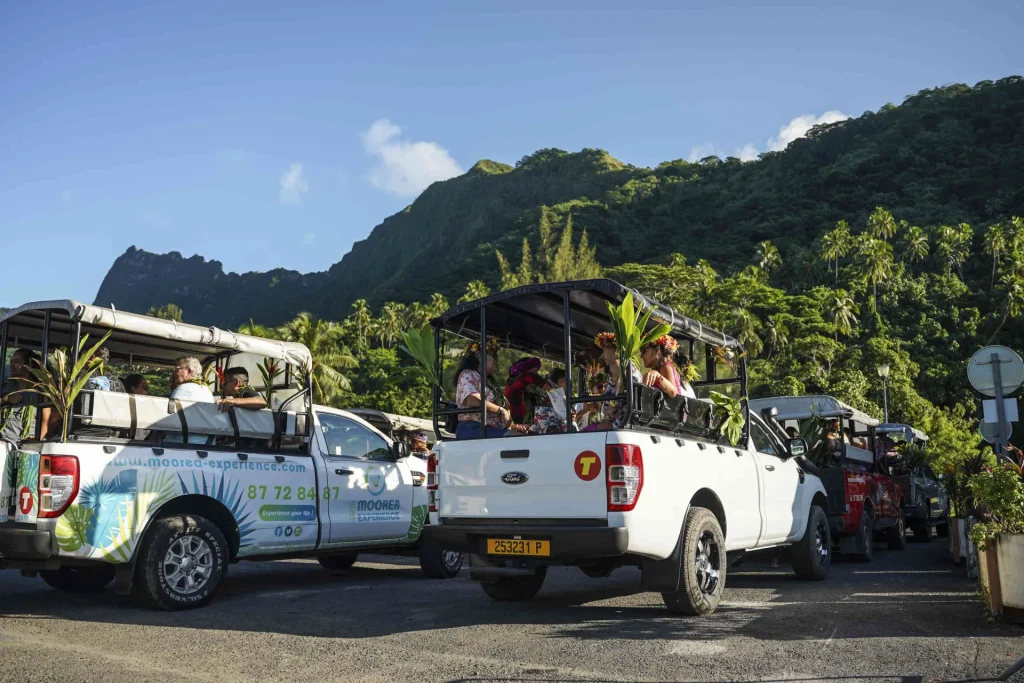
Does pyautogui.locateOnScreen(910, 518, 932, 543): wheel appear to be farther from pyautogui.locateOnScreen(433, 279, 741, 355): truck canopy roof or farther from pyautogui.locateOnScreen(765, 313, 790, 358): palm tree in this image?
pyautogui.locateOnScreen(765, 313, 790, 358): palm tree

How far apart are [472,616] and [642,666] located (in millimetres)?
2251

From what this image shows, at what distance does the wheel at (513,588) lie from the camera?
8.00m

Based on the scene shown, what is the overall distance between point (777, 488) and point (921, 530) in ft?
36.5

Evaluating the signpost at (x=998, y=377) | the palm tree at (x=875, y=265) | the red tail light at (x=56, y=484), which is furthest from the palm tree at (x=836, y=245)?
the red tail light at (x=56, y=484)

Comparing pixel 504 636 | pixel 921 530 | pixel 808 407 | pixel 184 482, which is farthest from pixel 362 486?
pixel 921 530

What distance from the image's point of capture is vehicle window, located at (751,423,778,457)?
Answer: 29.5 feet

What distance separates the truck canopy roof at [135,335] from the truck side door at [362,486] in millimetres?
868

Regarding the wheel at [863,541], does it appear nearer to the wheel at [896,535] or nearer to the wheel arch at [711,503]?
the wheel at [896,535]

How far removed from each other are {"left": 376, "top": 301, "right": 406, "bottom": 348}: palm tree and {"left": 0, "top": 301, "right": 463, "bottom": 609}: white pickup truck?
75.3m

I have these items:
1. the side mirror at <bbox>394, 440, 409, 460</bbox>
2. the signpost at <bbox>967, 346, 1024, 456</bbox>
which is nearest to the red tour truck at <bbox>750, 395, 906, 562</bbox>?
the signpost at <bbox>967, 346, 1024, 456</bbox>

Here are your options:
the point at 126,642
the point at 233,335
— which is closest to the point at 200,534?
the point at 126,642

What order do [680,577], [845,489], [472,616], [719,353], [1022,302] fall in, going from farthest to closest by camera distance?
[1022,302] → [845,489] → [719,353] → [472,616] → [680,577]

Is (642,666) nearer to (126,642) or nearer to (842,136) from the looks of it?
(126,642)

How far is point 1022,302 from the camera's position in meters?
68.2
